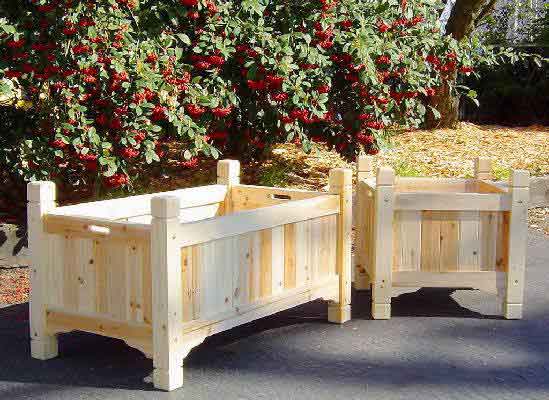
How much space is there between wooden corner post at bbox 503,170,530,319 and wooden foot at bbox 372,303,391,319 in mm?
780

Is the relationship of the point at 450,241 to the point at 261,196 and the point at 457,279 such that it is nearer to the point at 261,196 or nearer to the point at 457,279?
the point at 457,279

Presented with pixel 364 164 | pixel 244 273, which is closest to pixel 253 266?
pixel 244 273

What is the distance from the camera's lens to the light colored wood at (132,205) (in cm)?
474

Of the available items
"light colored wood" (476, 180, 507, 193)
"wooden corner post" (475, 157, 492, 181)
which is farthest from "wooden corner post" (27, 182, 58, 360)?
"wooden corner post" (475, 157, 492, 181)

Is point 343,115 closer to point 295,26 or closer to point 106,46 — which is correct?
point 295,26

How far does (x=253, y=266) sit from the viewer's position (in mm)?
4672

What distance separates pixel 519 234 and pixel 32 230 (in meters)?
3.01

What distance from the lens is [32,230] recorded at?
4.59 metres

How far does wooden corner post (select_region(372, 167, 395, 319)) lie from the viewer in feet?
17.7

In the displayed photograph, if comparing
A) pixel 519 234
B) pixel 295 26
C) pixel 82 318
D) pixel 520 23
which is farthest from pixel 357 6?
pixel 520 23

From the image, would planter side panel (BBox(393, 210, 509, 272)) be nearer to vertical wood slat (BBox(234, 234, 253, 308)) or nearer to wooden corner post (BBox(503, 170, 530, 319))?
wooden corner post (BBox(503, 170, 530, 319))

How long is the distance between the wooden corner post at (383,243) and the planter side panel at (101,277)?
1.80 meters

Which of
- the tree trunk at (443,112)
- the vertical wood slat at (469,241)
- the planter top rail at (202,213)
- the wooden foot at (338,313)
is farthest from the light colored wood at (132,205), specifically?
the tree trunk at (443,112)

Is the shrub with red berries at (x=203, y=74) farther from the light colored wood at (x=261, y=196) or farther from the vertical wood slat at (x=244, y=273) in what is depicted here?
the vertical wood slat at (x=244, y=273)
